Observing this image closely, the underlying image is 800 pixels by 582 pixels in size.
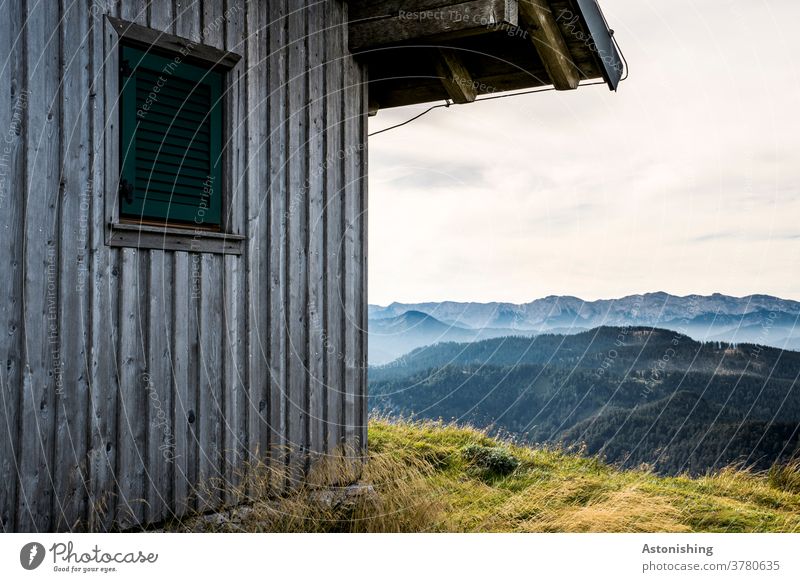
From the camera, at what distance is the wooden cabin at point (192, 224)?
162 inches

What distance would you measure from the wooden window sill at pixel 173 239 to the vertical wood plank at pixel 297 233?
24.3 inches

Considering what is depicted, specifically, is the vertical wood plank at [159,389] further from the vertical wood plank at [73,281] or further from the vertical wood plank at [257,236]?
the vertical wood plank at [257,236]

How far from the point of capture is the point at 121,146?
4.59 metres

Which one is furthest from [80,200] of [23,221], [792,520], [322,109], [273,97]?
[792,520]

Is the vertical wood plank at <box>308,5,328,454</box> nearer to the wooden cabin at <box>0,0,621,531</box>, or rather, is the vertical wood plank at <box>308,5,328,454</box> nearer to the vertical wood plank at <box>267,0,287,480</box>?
the wooden cabin at <box>0,0,621,531</box>

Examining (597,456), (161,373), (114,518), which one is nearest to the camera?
(114,518)

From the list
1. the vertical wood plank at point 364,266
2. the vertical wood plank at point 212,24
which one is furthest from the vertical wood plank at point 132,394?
the vertical wood plank at point 364,266

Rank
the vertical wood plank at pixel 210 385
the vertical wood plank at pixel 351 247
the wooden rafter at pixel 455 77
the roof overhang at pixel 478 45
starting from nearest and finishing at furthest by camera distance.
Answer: the vertical wood plank at pixel 210 385 → the roof overhang at pixel 478 45 → the vertical wood plank at pixel 351 247 → the wooden rafter at pixel 455 77

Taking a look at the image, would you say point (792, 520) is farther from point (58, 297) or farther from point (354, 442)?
point (58, 297)

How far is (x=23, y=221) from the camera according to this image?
4.07 m

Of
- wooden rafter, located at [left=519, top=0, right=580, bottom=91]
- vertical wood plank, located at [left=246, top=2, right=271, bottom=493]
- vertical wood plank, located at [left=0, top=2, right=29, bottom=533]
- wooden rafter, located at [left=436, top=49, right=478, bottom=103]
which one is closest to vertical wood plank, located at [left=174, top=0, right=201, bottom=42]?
vertical wood plank, located at [left=246, top=2, right=271, bottom=493]

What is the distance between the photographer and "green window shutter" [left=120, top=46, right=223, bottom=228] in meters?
4.64

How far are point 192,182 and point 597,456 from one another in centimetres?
600

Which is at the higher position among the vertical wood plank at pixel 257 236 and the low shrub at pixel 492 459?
the vertical wood plank at pixel 257 236
